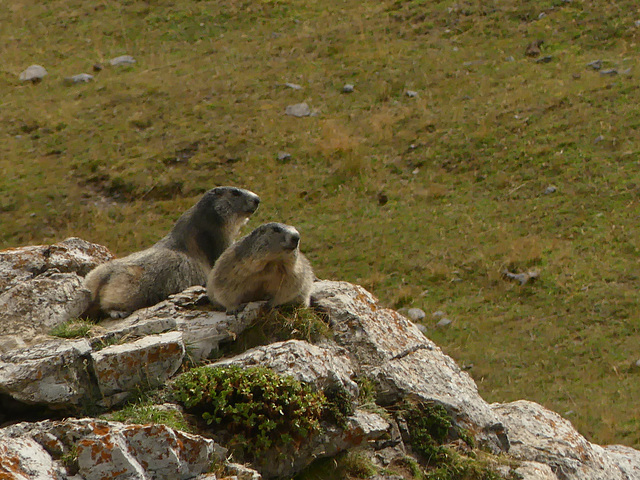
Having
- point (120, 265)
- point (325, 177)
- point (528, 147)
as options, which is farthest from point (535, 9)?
point (120, 265)

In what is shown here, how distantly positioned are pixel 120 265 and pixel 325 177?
19.1 meters

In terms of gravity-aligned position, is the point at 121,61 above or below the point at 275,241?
below

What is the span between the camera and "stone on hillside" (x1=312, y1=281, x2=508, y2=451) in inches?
470

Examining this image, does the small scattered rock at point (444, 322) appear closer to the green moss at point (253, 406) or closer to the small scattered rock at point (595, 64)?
the green moss at point (253, 406)

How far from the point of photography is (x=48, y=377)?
1017cm

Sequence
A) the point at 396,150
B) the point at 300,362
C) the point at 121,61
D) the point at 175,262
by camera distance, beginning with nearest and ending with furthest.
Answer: the point at 300,362
the point at 175,262
the point at 396,150
the point at 121,61

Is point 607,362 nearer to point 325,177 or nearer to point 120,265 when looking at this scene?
point 120,265

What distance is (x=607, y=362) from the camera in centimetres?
2048

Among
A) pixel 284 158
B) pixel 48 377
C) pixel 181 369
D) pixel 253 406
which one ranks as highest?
pixel 48 377

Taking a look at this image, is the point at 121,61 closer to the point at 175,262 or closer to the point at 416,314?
the point at 416,314

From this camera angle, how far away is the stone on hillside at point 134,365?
33.9 feet

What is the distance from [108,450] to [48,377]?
6.76 feet

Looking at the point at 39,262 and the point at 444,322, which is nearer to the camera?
the point at 39,262

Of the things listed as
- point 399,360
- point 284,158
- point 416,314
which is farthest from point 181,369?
point 284,158
